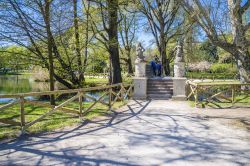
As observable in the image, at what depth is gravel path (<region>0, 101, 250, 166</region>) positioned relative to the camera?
5504 millimetres

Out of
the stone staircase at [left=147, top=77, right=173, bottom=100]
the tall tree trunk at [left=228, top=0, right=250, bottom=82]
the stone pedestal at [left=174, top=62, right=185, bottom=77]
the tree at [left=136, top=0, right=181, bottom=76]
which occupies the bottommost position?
the stone staircase at [left=147, top=77, right=173, bottom=100]

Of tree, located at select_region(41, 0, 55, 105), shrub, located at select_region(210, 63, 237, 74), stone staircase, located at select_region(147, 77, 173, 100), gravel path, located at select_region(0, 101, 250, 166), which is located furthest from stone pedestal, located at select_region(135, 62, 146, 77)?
shrub, located at select_region(210, 63, 237, 74)

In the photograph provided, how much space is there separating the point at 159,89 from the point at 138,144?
10799 millimetres

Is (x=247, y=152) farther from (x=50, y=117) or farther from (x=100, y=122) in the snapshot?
(x=50, y=117)

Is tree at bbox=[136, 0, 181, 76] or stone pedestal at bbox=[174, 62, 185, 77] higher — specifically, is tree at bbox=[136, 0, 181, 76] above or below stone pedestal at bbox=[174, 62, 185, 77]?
above

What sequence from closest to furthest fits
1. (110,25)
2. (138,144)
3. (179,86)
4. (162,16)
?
1. (138,144)
2. (179,86)
3. (110,25)
4. (162,16)

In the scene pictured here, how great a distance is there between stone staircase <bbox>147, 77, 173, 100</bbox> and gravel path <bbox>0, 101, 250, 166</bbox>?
22.4 feet

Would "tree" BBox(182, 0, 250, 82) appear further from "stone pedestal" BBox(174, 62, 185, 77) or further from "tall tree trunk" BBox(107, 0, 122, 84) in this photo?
"tall tree trunk" BBox(107, 0, 122, 84)

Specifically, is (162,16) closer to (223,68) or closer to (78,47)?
(78,47)

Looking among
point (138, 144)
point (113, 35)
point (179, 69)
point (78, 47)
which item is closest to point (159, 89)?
A: point (179, 69)

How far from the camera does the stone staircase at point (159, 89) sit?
54.5ft

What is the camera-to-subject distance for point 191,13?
11.2 meters

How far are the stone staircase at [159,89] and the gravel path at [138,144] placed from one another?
683cm

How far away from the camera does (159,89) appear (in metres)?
17.2
